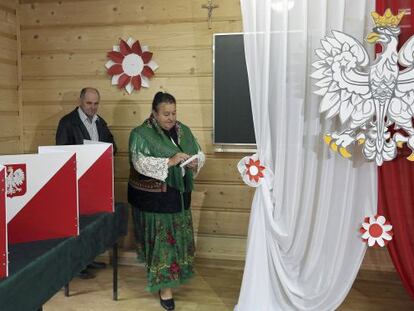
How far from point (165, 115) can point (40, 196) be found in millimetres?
980

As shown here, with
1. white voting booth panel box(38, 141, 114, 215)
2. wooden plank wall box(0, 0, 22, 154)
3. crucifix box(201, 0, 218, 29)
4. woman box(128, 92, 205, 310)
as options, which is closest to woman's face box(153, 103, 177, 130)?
woman box(128, 92, 205, 310)

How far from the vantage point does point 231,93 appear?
3098 mm

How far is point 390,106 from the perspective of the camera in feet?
6.25

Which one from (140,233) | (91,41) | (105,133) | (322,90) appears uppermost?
(91,41)

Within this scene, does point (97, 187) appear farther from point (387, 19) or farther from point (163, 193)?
point (387, 19)

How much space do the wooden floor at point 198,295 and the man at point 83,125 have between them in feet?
0.82

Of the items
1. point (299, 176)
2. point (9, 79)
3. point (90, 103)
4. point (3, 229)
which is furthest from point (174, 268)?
point (9, 79)

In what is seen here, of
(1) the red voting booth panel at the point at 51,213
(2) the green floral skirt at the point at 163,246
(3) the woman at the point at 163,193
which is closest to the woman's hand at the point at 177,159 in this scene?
(3) the woman at the point at 163,193

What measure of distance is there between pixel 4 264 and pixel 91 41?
90.2 inches

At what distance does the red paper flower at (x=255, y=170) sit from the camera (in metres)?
2.14

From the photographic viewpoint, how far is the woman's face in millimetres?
2473

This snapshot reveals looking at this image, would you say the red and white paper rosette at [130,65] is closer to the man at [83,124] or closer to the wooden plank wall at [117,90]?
the wooden plank wall at [117,90]

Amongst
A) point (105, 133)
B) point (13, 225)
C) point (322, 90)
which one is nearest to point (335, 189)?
point (322, 90)

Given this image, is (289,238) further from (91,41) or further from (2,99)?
(2,99)
